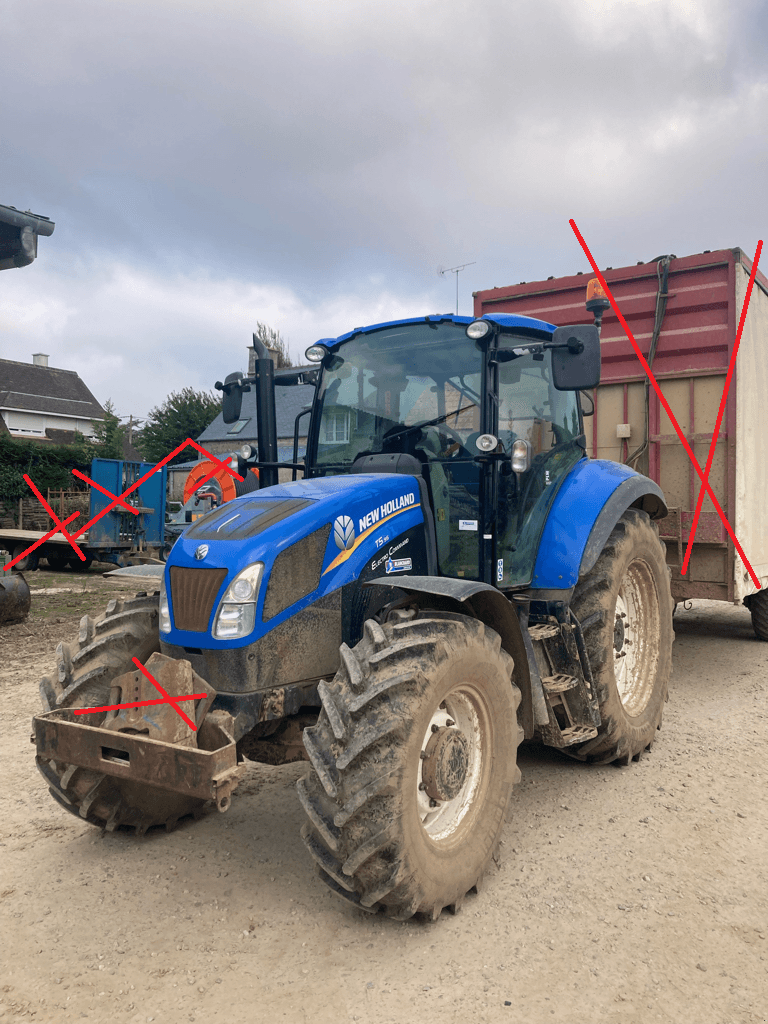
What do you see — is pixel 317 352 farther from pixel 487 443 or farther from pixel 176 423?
pixel 176 423

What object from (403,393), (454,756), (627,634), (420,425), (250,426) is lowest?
(454,756)

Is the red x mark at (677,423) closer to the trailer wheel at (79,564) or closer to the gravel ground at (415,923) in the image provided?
the gravel ground at (415,923)

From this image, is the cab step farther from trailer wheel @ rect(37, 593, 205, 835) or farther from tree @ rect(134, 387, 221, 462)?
tree @ rect(134, 387, 221, 462)

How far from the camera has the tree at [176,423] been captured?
47.5 metres

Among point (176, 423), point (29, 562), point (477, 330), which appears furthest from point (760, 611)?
point (176, 423)

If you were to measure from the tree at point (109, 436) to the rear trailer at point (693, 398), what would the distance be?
2804 cm

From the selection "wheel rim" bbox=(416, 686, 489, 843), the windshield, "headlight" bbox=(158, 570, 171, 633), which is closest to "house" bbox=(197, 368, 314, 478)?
the windshield

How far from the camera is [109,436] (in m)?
35.2

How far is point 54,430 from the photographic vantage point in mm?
44438

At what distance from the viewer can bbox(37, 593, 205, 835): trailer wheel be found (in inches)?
131

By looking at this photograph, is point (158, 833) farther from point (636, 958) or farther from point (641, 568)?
point (641, 568)

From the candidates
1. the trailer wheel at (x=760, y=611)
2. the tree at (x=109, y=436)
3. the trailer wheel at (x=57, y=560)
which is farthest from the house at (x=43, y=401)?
the trailer wheel at (x=760, y=611)

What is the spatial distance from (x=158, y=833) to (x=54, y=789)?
23.2 inches

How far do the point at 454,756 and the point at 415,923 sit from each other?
0.63m
